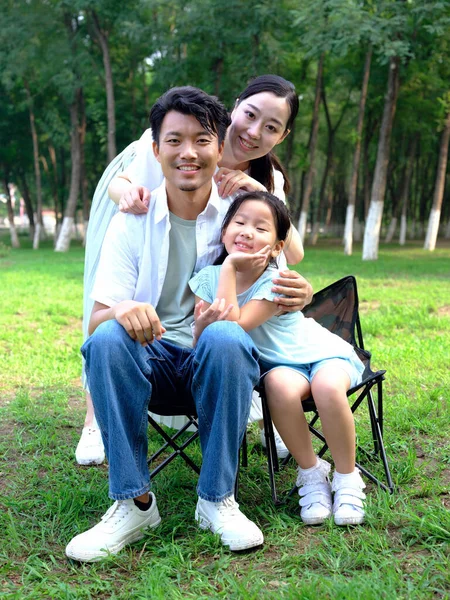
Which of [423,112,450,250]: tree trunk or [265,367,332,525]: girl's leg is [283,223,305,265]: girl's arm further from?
[423,112,450,250]: tree trunk

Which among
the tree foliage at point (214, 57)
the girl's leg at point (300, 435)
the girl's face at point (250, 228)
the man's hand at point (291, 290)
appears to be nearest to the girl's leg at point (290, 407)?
the girl's leg at point (300, 435)

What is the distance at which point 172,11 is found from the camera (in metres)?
18.1

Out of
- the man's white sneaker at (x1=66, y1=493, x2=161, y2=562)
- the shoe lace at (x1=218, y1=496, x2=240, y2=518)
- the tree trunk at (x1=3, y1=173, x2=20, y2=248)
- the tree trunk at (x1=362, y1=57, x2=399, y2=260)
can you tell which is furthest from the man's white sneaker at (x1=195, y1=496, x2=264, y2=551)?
the tree trunk at (x1=3, y1=173, x2=20, y2=248)

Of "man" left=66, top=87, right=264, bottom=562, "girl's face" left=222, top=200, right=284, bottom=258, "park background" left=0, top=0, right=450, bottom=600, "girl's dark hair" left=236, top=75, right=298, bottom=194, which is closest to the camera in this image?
"park background" left=0, top=0, right=450, bottom=600

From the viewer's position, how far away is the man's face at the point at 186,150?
2746mm

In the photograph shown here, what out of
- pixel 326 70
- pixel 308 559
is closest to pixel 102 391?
pixel 308 559

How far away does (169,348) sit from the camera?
278 centimetres

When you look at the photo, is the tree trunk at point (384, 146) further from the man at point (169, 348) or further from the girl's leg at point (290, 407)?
the girl's leg at point (290, 407)

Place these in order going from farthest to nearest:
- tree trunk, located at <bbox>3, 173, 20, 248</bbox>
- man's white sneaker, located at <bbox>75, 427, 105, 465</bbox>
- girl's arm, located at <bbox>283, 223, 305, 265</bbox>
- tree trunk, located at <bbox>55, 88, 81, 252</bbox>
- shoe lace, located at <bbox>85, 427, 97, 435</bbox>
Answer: tree trunk, located at <bbox>3, 173, 20, 248</bbox>
tree trunk, located at <bbox>55, 88, 81, 252</bbox>
shoe lace, located at <bbox>85, 427, 97, 435</bbox>
man's white sneaker, located at <bbox>75, 427, 105, 465</bbox>
girl's arm, located at <bbox>283, 223, 305, 265</bbox>

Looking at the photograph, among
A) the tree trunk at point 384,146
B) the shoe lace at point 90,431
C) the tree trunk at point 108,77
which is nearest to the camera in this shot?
the shoe lace at point 90,431

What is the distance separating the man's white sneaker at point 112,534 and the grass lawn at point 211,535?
5 cm

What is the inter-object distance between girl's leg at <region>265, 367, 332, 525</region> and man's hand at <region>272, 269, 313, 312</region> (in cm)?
28

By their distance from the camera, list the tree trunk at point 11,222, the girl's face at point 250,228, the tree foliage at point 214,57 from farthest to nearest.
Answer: the tree trunk at point 11,222
the tree foliage at point 214,57
the girl's face at point 250,228

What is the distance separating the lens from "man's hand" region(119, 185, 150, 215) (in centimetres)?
289
